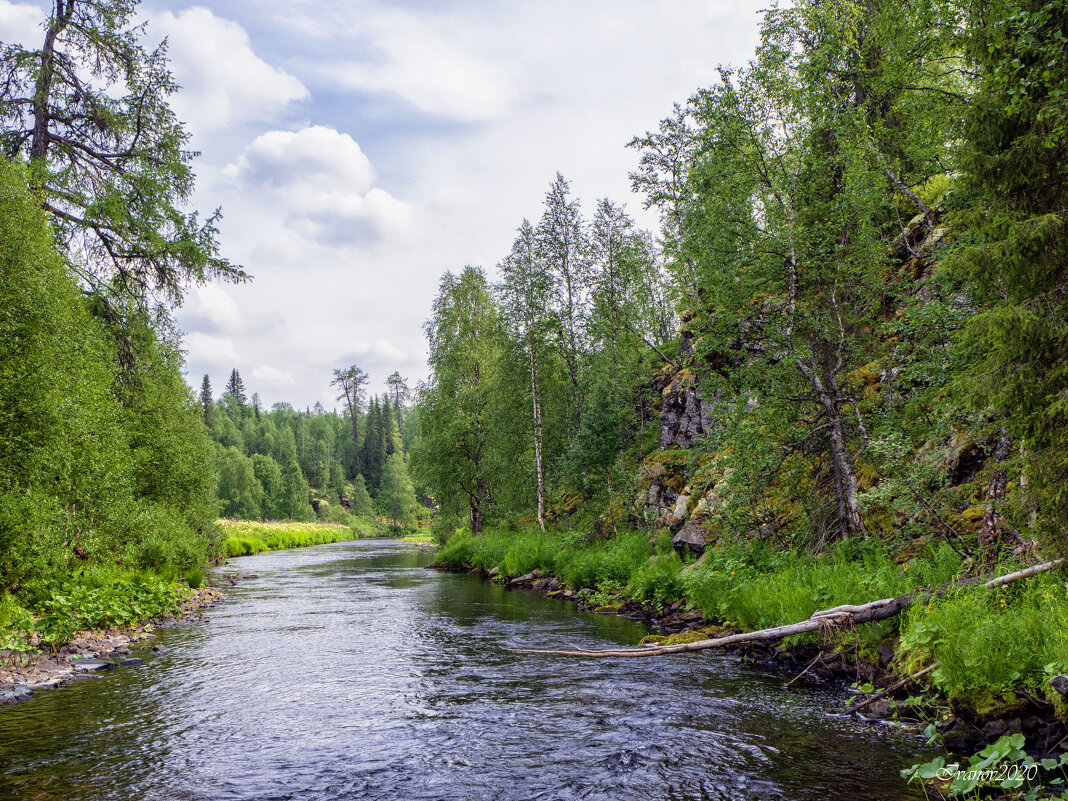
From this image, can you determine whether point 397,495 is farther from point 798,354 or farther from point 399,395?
point 798,354

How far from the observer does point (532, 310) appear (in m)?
30.8

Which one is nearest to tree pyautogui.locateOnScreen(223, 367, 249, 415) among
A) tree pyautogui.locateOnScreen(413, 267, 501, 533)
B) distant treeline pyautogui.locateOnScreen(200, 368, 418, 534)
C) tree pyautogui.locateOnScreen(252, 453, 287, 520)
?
distant treeline pyautogui.locateOnScreen(200, 368, 418, 534)

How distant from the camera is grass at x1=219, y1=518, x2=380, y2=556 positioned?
46.1m

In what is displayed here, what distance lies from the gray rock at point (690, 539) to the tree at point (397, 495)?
79637mm

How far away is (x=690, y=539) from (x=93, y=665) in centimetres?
1439

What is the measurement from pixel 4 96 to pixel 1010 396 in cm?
2241

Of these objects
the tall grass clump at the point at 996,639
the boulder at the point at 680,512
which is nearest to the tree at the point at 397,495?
the boulder at the point at 680,512

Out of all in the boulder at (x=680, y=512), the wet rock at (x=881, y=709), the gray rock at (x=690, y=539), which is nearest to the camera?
the wet rock at (x=881, y=709)

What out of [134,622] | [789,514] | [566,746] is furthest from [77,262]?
[789,514]

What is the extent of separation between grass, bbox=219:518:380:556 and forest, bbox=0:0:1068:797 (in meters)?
22.6

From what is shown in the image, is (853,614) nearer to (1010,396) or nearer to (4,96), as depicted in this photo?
(1010,396)

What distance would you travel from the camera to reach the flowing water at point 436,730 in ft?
20.5

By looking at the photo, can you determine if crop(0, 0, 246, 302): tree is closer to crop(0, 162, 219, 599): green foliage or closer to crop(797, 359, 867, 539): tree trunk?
crop(0, 162, 219, 599): green foliage

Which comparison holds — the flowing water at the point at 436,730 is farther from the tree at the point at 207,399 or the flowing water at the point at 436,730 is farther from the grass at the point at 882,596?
the tree at the point at 207,399
